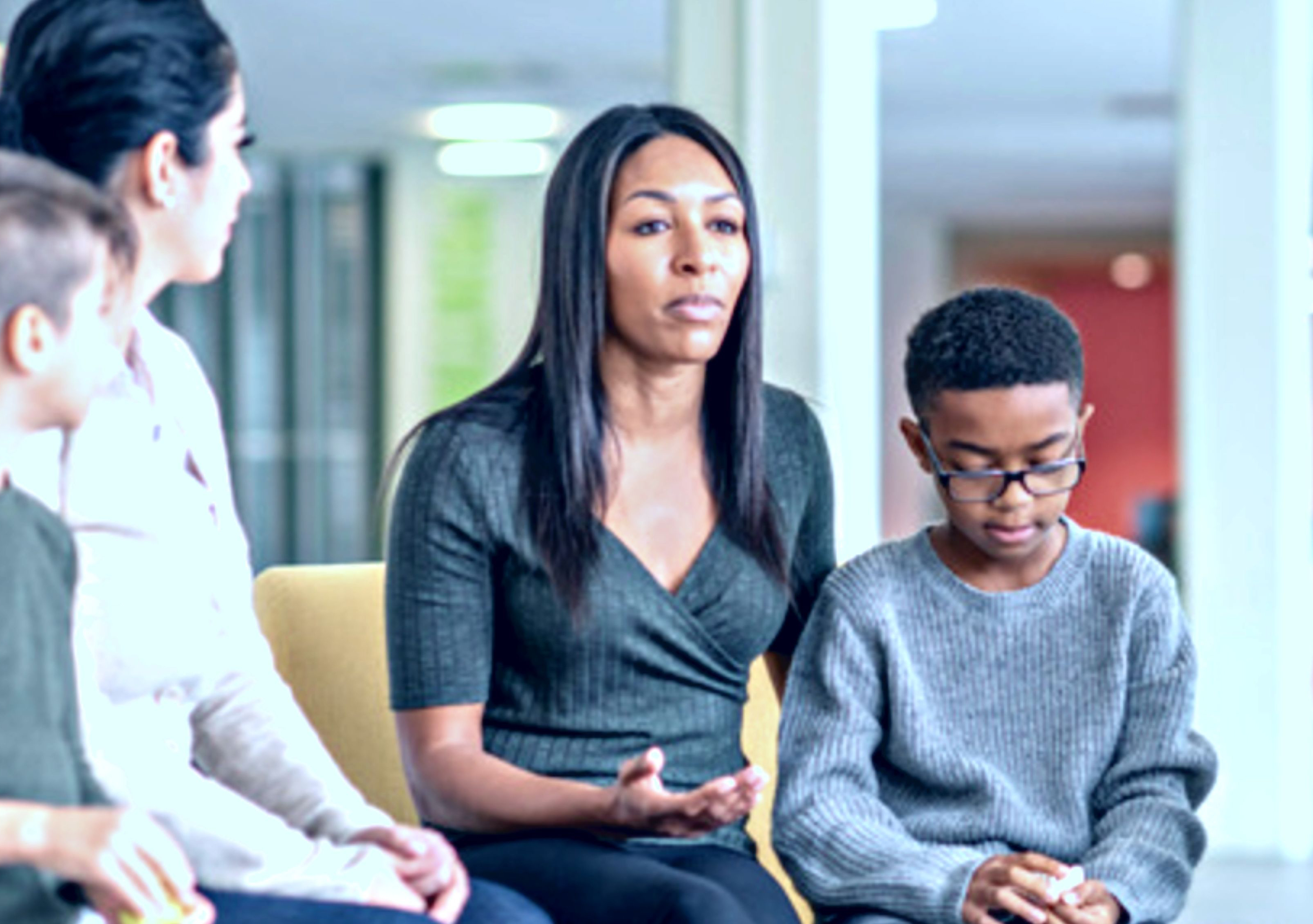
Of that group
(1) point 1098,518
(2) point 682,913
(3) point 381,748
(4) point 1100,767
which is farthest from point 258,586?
(1) point 1098,518

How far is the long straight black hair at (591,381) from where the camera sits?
76.6 inches

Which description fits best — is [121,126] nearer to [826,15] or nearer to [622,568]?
[622,568]

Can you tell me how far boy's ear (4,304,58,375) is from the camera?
1.29 m

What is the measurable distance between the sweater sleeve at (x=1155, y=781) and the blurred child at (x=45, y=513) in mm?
870

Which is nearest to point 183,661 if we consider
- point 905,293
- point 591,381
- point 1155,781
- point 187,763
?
point 187,763

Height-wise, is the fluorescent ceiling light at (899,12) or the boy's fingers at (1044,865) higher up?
the fluorescent ceiling light at (899,12)

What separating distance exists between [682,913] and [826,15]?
2.77 metres

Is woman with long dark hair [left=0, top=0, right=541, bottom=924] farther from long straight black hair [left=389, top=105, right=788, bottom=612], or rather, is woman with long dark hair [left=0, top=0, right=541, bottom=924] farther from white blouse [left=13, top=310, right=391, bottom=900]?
long straight black hair [left=389, top=105, right=788, bottom=612]

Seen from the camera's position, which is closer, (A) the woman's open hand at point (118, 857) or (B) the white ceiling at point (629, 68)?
(A) the woman's open hand at point (118, 857)

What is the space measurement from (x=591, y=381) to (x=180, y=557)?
595mm

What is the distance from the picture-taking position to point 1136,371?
17.2 m

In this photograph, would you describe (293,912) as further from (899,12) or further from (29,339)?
(899,12)

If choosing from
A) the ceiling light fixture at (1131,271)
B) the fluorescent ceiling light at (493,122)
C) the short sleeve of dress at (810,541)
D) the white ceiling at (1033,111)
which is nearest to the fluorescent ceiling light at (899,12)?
the white ceiling at (1033,111)

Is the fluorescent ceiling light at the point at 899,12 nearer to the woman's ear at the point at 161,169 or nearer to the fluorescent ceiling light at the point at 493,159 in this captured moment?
the woman's ear at the point at 161,169
